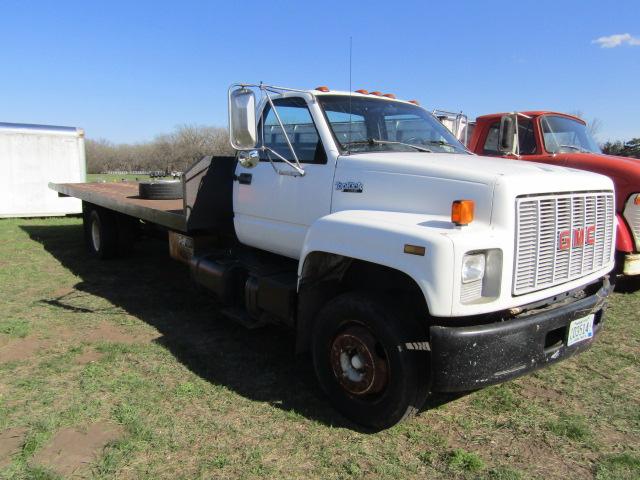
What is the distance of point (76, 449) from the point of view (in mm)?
2994

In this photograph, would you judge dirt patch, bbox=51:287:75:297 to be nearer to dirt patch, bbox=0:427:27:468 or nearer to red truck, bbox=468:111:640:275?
dirt patch, bbox=0:427:27:468

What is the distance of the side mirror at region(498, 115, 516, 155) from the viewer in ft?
17.1

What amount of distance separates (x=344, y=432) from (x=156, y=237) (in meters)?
5.57

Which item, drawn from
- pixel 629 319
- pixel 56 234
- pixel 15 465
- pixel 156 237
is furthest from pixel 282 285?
pixel 56 234

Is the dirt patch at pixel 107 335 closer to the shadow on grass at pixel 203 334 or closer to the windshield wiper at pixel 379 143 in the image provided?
the shadow on grass at pixel 203 334

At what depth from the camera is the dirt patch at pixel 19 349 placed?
4.29m

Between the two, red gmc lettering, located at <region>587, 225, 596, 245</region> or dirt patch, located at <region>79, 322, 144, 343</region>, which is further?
dirt patch, located at <region>79, 322, 144, 343</region>

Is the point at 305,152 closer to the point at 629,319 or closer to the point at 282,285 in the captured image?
the point at 282,285

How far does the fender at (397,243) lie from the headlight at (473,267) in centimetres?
11

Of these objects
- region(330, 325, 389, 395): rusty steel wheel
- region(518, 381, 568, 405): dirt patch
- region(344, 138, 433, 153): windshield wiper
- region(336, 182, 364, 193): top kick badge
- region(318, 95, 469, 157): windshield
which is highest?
region(318, 95, 469, 157): windshield

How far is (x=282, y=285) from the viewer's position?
3.95 meters

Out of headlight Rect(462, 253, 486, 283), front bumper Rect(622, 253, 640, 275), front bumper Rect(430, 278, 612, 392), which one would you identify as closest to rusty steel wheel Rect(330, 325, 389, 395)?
front bumper Rect(430, 278, 612, 392)

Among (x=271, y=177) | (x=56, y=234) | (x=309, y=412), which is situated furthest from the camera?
(x=56, y=234)

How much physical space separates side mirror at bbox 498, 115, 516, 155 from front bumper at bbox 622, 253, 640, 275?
164 centimetres
